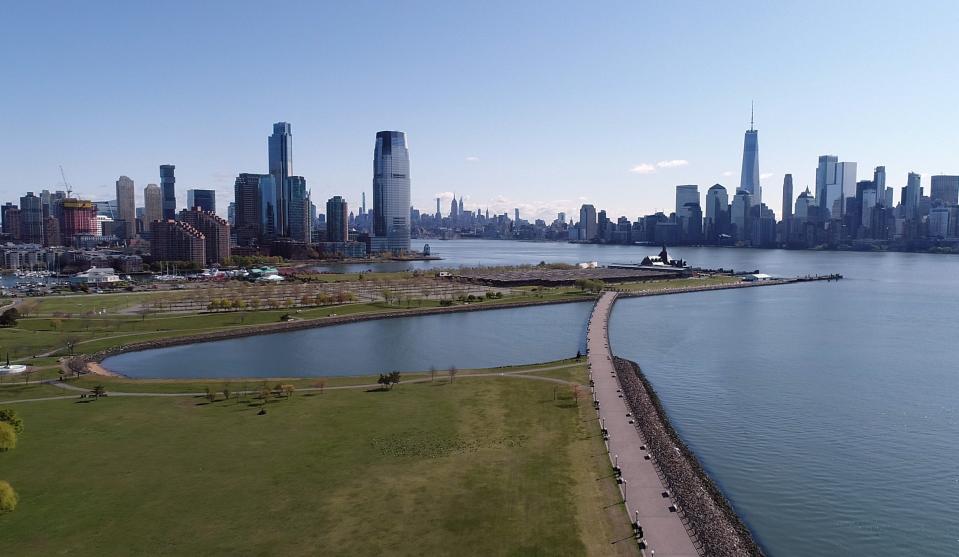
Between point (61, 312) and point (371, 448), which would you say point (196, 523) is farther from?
point (61, 312)

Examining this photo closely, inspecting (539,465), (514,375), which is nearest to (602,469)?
(539,465)

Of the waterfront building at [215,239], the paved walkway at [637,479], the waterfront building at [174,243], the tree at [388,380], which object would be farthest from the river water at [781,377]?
the waterfront building at [215,239]

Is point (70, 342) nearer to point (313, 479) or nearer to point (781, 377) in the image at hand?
point (313, 479)

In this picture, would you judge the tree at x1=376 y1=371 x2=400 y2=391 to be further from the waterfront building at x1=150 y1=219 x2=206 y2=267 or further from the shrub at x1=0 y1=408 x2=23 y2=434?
the waterfront building at x1=150 y1=219 x2=206 y2=267

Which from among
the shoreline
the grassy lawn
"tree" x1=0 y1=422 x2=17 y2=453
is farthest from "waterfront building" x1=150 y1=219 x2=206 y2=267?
"tree" x1=0 y1=422 x2=17 y2=453

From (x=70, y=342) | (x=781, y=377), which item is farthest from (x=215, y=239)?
(x=781, y=377)

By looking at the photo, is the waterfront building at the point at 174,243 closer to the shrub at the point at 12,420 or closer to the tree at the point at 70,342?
the tree at the point at 70,342
